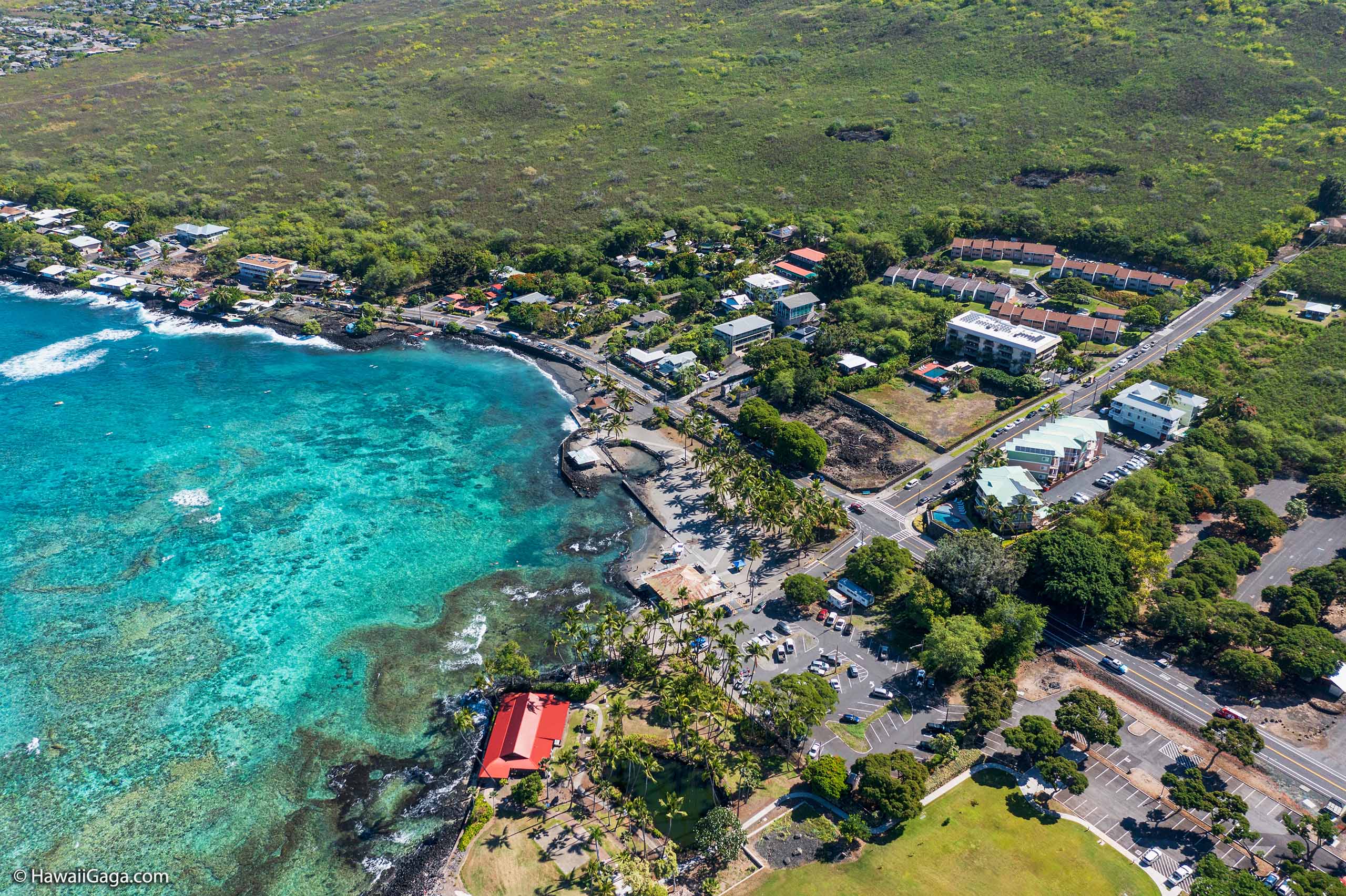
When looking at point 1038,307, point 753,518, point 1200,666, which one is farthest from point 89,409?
point 1038,307

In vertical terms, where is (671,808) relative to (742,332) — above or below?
below

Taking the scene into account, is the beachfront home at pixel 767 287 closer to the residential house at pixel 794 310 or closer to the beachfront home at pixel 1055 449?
the residential house at pixel 794 310

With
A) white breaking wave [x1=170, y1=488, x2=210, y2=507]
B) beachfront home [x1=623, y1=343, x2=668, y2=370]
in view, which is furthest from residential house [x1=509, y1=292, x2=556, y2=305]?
white breaking wave [x1=170, y1=488, x2=210, y2=507]

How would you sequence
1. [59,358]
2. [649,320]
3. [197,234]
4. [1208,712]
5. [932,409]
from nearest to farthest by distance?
[1208,712]
[932,409]
[59,358]
[649,320]
[197,234]

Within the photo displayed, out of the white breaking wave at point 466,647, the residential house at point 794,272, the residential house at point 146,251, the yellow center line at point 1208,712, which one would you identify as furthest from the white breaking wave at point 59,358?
the yellow center line at point 1208,712

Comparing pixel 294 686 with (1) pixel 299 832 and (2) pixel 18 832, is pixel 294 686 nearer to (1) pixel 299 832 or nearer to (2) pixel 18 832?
(1) pixel 299 832

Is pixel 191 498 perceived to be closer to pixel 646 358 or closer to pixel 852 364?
pixel 646 358

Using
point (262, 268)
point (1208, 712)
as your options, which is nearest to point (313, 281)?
point (262, 268)
